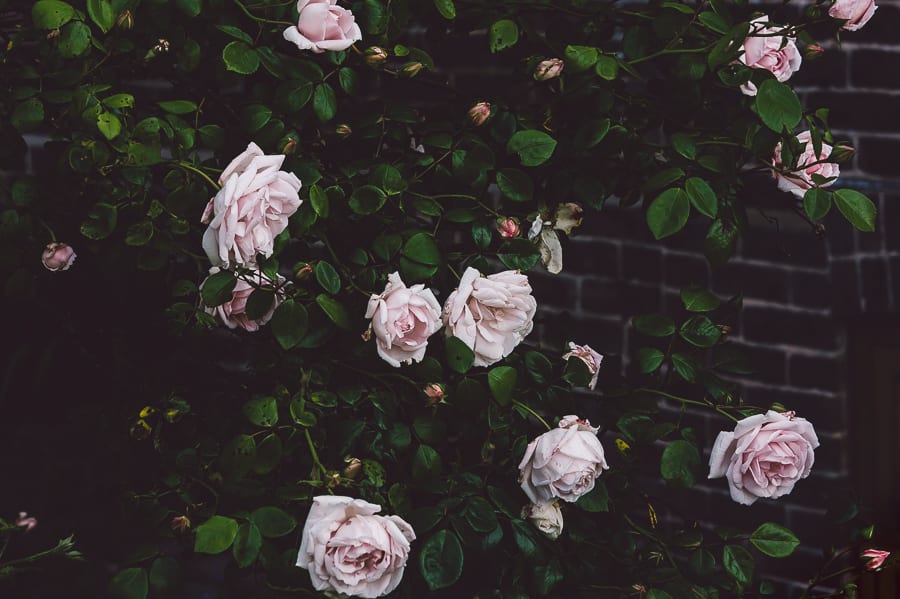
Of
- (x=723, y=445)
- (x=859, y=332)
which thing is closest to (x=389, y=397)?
(x=723, y=445)

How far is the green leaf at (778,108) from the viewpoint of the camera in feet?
4.43

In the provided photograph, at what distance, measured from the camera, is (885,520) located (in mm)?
2334

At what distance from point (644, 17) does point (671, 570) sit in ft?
2.85

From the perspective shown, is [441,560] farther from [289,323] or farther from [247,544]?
[289,323]

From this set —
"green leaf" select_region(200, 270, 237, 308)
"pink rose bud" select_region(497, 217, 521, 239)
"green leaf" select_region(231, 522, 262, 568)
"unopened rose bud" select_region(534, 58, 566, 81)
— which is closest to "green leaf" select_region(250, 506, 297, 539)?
"green leaf" select_region(231, 522, 262, 568)

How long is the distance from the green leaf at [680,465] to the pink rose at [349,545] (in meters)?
0.43

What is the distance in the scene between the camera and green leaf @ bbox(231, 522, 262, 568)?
1288mm

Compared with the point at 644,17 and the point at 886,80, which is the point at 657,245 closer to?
the point at 886,80

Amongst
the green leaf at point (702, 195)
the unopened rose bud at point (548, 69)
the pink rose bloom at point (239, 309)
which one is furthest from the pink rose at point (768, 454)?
the pink rose bloom at point (239, 309)

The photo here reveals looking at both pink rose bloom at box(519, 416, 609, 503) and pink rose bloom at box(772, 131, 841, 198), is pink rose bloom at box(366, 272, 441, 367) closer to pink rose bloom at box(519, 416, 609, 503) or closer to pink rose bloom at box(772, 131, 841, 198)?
pink rose bloom at box(519, 416, 609, 503)

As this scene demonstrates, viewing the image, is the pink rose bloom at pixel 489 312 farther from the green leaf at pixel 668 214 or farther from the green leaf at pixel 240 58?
the green leaf at pixel 240 58

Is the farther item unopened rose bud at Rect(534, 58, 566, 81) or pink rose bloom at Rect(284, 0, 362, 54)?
unopened rose bud at Rect(534, 58, 566, 81)

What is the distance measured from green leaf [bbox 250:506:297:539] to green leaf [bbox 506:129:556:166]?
62cm

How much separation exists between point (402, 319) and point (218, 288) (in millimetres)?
247
